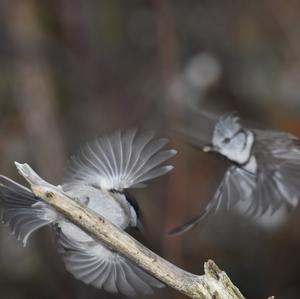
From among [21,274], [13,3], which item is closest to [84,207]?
A: [21,274]

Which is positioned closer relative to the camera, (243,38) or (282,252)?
(282,252)

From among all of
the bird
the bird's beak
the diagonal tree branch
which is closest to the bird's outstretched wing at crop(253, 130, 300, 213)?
the bird's beak

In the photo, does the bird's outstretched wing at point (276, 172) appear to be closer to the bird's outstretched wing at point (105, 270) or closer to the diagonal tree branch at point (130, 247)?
the bird's outstretched wing at point (105, 270)

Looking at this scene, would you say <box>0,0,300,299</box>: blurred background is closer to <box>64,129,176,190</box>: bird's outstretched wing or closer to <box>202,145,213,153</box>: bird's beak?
<box>202,145,213,153</box>: bird's beak

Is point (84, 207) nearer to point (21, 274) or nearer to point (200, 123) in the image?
point (200, 123)

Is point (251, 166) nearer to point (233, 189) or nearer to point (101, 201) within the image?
point (233, 189)

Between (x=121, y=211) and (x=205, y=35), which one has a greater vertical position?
(x=205, y=35)
